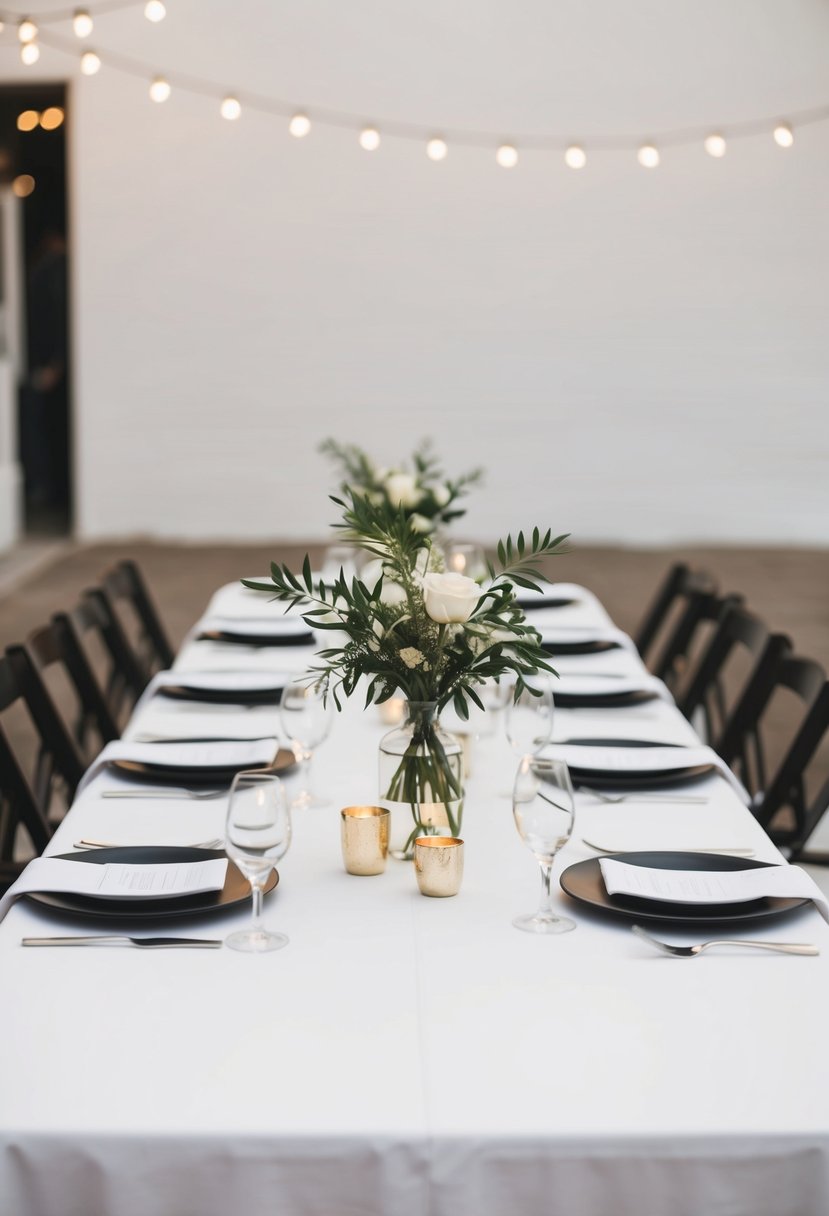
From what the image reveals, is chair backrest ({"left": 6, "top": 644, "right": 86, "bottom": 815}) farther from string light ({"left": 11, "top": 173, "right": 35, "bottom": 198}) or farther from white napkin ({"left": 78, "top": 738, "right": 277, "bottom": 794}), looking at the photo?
string light ({"left": 11, "top": 173, "right": 35, "bottom": 198})

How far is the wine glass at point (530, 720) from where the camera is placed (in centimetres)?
227

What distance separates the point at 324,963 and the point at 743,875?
1.87ft

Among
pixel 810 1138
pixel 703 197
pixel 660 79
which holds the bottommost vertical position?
pixel 810 1138

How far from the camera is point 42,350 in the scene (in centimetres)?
1123

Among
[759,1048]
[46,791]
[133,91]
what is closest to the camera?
[759,1048]

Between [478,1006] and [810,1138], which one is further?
[478,1006]

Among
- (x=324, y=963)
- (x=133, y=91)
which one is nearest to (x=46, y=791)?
(x=324, y=963)

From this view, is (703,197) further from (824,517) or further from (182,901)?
(182,901)

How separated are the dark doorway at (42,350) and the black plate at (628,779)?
8.68 meters

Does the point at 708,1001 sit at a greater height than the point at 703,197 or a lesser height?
lesser

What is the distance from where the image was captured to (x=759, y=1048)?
139 centimetres

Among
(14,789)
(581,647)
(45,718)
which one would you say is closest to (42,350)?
(581,647)

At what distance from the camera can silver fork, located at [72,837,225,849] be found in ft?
6.21

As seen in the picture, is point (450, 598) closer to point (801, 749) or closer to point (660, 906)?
point (660, 906)
